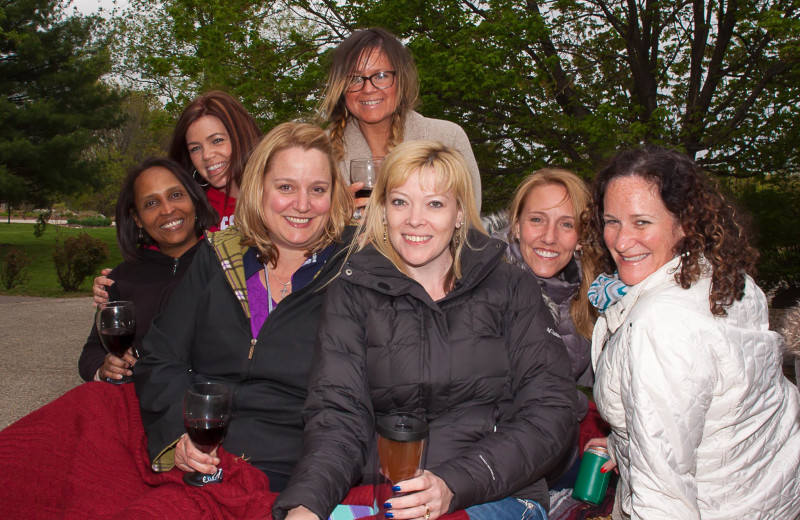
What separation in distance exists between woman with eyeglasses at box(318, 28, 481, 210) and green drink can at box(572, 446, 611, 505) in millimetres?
1737

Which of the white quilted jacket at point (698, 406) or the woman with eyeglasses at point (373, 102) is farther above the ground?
the woman with eyeglasses at point (373, 102)

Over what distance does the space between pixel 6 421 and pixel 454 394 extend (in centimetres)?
519

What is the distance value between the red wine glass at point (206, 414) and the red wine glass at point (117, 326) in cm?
108

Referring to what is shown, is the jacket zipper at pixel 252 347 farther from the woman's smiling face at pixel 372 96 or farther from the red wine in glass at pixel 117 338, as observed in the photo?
the woman's smiling face at pixel 372 96

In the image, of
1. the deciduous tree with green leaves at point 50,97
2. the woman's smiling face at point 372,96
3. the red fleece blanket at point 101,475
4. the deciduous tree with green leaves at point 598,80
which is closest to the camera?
the red fleece blanket at point 101,475

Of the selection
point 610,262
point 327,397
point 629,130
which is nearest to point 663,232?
point 610,262

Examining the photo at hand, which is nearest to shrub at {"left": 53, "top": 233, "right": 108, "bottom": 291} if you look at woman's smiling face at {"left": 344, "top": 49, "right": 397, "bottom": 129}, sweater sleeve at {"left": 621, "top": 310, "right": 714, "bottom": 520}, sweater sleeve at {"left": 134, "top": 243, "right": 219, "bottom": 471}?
woman's smiling face at {"left": 344, "top": 49, "right": 397, "bottom": 129}

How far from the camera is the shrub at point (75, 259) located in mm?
15938

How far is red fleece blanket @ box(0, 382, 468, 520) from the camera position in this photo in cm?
240

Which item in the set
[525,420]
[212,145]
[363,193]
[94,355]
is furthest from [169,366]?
[212,145]

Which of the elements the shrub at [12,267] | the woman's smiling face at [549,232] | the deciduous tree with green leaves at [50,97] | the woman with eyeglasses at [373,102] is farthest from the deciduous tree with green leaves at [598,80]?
the deciduous tree with green leaves at [50,97]

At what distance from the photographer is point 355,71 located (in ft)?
13.5

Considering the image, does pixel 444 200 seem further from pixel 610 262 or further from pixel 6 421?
pixel 6 421

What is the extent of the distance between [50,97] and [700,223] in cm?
2813
